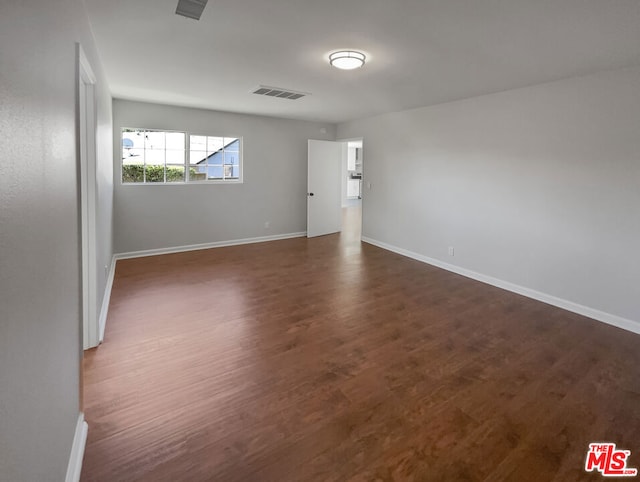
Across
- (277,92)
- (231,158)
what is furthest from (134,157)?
(277,92)

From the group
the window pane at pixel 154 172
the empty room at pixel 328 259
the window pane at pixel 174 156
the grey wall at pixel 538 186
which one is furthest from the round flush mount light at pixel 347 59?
the window pane at pixel 154 172

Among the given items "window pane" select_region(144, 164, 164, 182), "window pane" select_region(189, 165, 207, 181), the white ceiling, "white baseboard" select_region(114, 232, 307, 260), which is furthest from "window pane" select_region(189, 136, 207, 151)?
"white baseboard" select_region(114, 232, 307, 260)

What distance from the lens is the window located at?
18.2 ft

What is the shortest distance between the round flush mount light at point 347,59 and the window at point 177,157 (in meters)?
3.64

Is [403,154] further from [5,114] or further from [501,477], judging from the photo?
[5,114]

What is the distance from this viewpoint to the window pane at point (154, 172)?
5680 mm

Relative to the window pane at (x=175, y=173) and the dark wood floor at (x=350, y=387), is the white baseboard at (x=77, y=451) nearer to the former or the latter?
the dark wood floor at (x=350, y=387)

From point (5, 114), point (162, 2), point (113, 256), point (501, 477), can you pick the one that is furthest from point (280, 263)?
point (5, 114)

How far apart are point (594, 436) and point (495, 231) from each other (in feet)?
9.68

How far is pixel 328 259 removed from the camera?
568 cm

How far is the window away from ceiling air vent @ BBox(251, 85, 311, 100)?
1917 millimetres

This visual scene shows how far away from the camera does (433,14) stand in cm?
232

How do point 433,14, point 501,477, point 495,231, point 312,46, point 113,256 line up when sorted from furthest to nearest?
point 113,256
point 495,231
point 312,46
point 433,14
point 501,477
